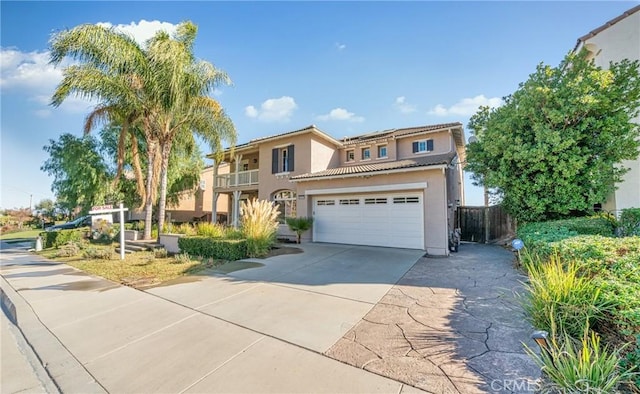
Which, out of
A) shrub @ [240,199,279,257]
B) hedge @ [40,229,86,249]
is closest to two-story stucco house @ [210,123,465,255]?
shrub @ [240,199,279,257]

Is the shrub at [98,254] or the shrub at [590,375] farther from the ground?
the shrub at [590,375]

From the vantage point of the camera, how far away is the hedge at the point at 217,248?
31.7ft

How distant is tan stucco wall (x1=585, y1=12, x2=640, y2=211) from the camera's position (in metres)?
9.60

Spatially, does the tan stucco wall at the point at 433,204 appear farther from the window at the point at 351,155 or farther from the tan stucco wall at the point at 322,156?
the window at the point at 351,155

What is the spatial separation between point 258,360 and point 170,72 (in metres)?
12.2

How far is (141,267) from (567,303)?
11.0 metres

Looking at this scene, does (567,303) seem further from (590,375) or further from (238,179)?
(238,179)

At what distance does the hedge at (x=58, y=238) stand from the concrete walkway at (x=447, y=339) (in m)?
18.7

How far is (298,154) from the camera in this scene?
631 inches

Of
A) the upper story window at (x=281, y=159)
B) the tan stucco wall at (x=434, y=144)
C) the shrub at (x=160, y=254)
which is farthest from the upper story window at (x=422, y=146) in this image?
the shrub at (x=160, y=254)

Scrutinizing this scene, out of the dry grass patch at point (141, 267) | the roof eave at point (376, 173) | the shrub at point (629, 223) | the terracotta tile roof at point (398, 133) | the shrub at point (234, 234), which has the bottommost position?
the dry grass patch at point (141, 267)

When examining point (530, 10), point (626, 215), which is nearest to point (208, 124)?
point (530, 10)

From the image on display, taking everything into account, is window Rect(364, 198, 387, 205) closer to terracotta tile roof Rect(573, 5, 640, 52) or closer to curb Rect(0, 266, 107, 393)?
curb Rect(0, 266, 107, 393)

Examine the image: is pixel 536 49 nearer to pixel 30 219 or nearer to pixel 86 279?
pixel 86 279
